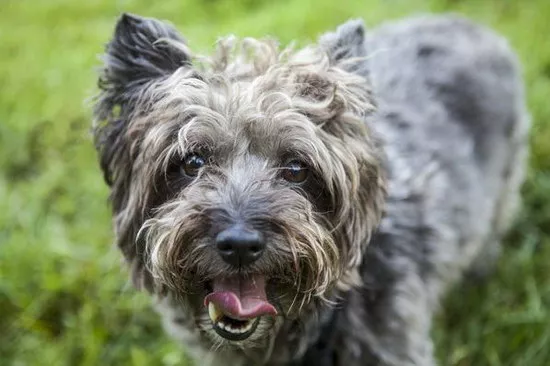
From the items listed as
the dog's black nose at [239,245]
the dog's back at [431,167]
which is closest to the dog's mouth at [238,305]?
the dog's black nose at [239,245]

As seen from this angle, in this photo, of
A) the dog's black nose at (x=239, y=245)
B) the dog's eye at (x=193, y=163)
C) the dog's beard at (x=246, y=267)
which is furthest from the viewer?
the dog's eye at (x=193, y=163)

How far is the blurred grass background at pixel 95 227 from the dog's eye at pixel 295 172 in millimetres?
1282

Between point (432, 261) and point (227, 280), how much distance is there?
1.47 meters

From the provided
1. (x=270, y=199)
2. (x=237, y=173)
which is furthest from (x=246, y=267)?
(x=237, y=173)

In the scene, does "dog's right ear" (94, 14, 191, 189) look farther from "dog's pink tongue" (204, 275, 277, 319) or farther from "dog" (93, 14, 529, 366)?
Answer: "dog's pink tongue" (204, 275, 277, 319)

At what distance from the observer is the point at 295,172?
9.76 ft

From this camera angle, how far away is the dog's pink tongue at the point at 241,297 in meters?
2.77

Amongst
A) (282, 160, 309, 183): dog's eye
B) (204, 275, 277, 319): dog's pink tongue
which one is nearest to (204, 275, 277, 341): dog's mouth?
(204, 275, 277, 319): dog's pink tongue

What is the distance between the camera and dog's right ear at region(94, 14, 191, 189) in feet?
10.4

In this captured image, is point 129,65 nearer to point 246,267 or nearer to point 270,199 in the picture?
point 270,199

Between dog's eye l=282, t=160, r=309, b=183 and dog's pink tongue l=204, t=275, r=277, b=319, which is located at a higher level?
dog's eye l=282, t=160, r=309, b=183

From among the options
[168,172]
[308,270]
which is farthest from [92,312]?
[308,270]

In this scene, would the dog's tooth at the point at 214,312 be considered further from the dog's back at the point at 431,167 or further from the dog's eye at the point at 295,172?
the dog's back at the point at 431,167

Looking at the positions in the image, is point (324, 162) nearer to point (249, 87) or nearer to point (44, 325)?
point (249, 87)
